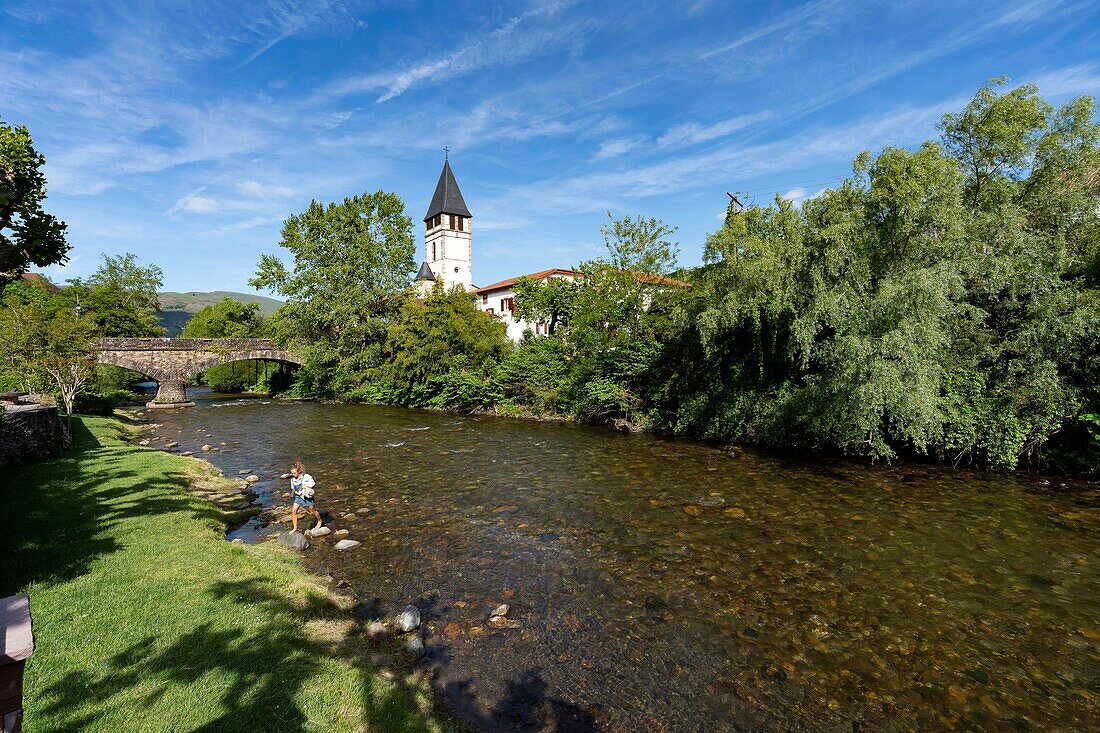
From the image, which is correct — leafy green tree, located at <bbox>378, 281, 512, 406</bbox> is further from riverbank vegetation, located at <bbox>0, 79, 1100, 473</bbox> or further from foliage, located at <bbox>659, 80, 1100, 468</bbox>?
foliage, located at <bbox>659, 80, 1100, 468</bbox>

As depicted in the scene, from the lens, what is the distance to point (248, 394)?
181 ft

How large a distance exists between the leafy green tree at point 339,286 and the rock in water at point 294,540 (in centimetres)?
3262

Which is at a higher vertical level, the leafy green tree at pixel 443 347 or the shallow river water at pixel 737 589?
the leafy green tree at pixel 443 347

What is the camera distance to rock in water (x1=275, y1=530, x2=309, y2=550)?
11016mm

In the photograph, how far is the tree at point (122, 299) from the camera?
58.2 meters

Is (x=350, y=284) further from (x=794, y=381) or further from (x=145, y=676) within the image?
(x=145, y=676)

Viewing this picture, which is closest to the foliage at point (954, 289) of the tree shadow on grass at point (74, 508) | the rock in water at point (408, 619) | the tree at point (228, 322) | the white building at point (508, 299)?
the rock in water at point (408, 619)

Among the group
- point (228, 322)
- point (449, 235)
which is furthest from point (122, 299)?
point (449, 235)

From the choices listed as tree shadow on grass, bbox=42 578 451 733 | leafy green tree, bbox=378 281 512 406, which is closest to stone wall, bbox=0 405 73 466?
tree shadow on grass, bbox=42 578 451 733

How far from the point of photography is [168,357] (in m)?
43.3

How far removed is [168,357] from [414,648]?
48.2 m

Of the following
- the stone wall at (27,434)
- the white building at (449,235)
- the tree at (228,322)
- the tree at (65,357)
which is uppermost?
the white building at (449,235)

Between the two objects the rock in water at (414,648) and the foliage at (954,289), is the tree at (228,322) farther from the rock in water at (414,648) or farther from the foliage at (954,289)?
the rock in water at (414,648)

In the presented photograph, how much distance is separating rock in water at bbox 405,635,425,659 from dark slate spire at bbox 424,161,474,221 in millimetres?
82516
